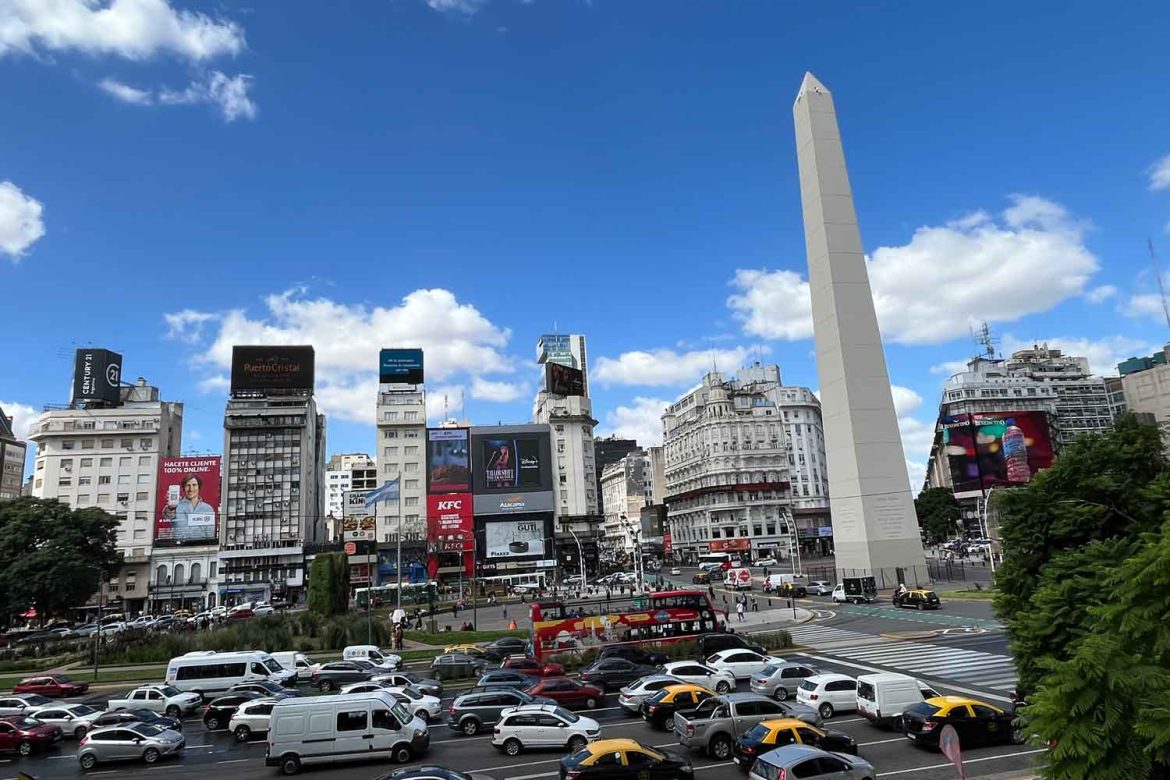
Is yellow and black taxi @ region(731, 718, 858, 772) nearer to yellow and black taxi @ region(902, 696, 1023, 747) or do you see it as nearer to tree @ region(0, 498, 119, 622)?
yellow and black taxi @ region(902, 696, 1023, 747)

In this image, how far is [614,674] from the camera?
1052 inches

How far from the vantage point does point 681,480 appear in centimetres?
13562

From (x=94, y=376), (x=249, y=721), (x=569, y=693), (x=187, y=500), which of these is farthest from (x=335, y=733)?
(x=94, y=376)

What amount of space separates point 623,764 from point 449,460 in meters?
92.2

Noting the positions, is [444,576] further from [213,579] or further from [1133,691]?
[1133,691]

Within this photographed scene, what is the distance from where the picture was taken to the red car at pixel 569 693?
23.0 m

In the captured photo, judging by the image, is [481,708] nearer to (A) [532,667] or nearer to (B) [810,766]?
(A) [532,667]

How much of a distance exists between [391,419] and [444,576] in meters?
25.1

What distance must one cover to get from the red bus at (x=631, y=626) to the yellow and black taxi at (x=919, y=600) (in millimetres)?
17668

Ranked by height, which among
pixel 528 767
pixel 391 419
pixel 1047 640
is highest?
pixel 391 419

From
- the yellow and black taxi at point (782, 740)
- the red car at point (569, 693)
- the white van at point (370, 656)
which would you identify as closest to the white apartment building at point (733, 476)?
the white van at point (370, 656)

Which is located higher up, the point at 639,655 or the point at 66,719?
the point at 66,719

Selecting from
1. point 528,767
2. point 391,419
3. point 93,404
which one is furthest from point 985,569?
point 93,404

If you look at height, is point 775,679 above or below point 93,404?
below
